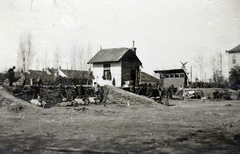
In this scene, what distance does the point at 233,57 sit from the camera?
8.54 meters

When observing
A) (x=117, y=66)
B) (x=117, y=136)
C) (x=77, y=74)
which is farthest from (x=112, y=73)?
(x=77, y=74)

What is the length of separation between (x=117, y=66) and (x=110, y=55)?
3.85 feet

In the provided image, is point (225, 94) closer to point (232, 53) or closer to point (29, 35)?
point (232, 53)

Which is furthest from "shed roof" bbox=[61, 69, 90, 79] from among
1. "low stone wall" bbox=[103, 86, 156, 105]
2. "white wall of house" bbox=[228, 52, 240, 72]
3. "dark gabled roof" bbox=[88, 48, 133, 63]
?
"white wall of house" bbox=[228, 52, 240, 72]

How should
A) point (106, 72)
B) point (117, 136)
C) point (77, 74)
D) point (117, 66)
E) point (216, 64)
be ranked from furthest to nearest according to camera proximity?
1. point (77, 74)
2. point (106, 72)
3. point (117, 66)
4. point (216, 64)
5. point (117, 136)

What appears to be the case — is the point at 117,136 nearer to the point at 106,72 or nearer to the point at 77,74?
the point at 106,72

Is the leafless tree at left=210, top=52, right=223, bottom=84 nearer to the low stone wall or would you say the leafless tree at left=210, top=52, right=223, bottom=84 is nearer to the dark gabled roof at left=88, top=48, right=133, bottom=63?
the low stone wall

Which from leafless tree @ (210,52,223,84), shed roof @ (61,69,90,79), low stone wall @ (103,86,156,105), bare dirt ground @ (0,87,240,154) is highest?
shed roof @ (61,69,90,79)

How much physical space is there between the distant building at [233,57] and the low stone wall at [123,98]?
3617mm

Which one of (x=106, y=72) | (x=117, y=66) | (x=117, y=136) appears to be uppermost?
Answer: (x=117, y=66)

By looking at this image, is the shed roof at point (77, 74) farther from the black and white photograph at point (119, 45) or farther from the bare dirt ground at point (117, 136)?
the bare dirt ground at point (117, 136)

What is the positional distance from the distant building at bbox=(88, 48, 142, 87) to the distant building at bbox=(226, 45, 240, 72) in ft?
28.2

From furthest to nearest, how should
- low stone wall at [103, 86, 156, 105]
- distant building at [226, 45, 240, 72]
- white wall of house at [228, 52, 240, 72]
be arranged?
low stone wall at [103, 86, 156, 105], white wall of house at [228, 52, 240, 72], distant building at [226, 45, 240, 72]

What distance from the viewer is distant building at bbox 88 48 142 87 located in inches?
680
